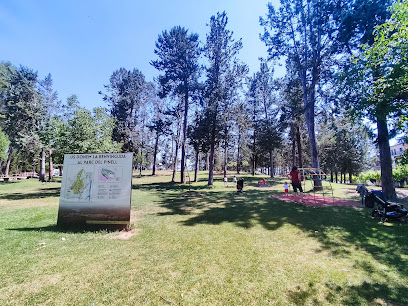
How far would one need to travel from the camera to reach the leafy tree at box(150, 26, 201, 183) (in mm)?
Result: 22906

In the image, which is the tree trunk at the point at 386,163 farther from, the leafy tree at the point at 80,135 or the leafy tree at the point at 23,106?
the leafy tree at the point at 23,106

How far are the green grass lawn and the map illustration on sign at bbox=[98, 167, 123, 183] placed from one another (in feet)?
6.15

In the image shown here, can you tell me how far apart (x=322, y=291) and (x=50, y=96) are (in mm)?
43112

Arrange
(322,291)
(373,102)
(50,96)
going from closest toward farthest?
(322,291) < (373,102) < (50,96)

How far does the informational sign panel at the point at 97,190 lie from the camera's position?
23.1 feet

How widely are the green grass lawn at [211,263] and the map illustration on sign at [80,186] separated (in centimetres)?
124

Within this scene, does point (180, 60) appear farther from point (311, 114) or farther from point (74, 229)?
point (74, 229)

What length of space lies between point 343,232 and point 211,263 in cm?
483

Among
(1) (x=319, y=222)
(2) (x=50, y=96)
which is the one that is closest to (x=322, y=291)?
(1) (x=319, y=222)

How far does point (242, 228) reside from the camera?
23.4 feet

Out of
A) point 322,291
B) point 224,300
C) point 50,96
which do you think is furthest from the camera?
point 50,96

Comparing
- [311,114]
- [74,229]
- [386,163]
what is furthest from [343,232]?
[311,114]

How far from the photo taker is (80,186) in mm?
7348

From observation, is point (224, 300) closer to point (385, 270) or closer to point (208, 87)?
point (385, 270)
